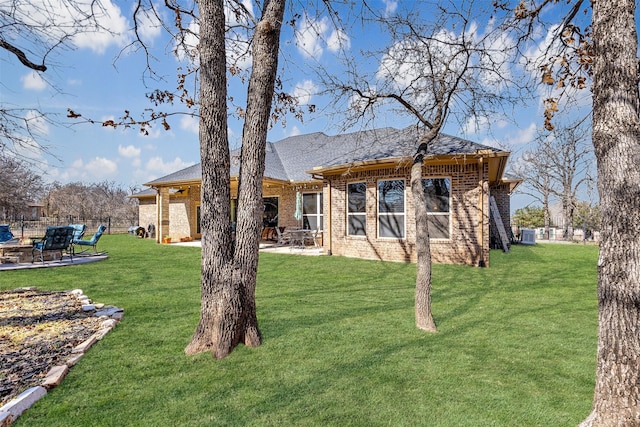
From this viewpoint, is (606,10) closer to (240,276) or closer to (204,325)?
(240,276)

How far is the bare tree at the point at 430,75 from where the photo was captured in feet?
15.5

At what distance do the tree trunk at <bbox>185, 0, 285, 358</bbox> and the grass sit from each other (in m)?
0.30

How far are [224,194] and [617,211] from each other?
305 cm

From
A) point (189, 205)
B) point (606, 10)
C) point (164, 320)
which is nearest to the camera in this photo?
point (606, 10)

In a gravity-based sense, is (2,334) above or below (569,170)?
below

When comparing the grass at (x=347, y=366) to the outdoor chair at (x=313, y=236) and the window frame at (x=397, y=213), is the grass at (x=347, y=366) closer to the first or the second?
the window frame at (x=397, y=213)

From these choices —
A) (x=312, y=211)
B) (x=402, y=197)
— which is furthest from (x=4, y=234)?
(x=402, y=197)

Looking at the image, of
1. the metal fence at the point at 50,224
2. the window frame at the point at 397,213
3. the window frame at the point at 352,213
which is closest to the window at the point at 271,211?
the window frame at the point at 352,213

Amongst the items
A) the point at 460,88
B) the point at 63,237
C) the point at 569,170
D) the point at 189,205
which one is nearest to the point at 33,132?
the point at 460,88

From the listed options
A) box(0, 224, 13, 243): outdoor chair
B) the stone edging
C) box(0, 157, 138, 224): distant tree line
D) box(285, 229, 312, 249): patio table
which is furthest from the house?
box(0, 157, 138, 224): distant tree line

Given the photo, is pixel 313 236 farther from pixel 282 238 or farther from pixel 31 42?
→ pixel 31 42

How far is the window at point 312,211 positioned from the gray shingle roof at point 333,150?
940 mm

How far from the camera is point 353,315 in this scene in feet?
15.5

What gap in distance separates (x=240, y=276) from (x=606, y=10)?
11.3 feet
